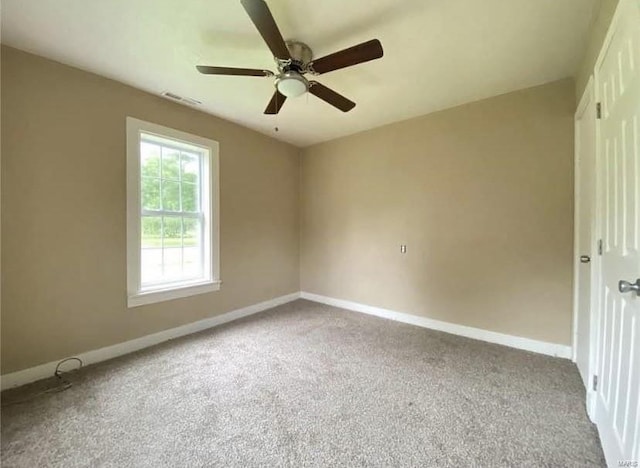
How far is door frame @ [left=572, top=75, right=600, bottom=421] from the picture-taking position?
1.66 metres

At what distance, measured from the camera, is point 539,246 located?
2564mm

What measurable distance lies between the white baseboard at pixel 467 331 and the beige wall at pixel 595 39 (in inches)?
87.0

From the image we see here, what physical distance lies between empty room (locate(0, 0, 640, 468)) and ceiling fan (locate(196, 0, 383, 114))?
0.06ft

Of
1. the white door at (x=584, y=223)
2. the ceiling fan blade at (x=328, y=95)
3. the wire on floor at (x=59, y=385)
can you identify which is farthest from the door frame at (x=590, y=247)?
the wire on floor at (x=59, y=385)

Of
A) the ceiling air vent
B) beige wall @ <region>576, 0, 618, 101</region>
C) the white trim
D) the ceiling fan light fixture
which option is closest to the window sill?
the ceiling air vent

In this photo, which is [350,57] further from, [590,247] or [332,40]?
[590,247]

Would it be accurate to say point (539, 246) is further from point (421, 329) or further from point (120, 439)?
point (120, 439)

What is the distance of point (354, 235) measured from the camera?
3.93 m

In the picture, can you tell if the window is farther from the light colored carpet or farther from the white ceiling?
the light colored carpet

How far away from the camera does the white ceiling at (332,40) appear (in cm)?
167

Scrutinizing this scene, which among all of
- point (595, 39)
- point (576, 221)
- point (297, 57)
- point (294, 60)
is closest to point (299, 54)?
point (297, 57)

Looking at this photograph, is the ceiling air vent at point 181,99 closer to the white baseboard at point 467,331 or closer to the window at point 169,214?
the window at point 169,214

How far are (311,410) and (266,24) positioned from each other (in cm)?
230

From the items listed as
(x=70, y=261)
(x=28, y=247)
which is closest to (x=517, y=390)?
(x=70, y=261)
